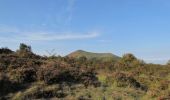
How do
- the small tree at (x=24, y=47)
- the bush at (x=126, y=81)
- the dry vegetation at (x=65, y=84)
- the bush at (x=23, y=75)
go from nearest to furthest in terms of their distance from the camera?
1. the dry vegetation at (x=65, y=84)
2. the bush at (x=23, y=75)
3. the bush at (x=126, y=81)
4. the small tree at (x=24, y=47)

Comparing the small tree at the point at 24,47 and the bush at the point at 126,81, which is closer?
the bush at the point at 126,81

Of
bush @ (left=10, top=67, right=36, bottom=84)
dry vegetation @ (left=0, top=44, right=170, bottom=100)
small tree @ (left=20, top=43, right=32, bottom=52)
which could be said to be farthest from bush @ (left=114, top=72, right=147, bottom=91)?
small tree @ (left=20, top=43, right=32, bottom=52)

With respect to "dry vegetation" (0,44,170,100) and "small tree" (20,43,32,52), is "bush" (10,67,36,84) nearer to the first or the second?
"dry vegetation" (0,44,170,100)

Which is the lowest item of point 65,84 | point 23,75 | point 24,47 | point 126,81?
point 65,84

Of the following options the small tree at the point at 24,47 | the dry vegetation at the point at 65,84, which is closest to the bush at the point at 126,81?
the dry vegetation at the point at 65,84

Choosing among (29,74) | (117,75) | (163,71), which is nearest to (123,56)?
(163,71)

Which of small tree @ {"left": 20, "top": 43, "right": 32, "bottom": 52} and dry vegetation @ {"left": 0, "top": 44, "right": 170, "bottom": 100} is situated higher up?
small tree @ {"left": 20, "top": 43, "right": 32, "bottom": 52}

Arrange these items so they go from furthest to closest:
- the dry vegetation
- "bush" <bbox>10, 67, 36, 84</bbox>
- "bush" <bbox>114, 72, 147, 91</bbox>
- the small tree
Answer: the small tree < "bush" <bbox>114, 72, 147, 91</bbox> < "bush" <bbox>10, 67, 36, 84</bbox> < the dry vegetation

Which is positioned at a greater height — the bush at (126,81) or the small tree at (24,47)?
the small tree at (24,47)

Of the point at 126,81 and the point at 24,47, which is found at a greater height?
the point at 24,47

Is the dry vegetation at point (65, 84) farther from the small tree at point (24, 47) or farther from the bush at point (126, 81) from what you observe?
the small tree at point (24, 47)

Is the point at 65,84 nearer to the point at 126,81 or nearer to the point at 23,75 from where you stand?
the point at 23,75

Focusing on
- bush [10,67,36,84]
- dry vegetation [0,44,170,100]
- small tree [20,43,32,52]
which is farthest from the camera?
small tree [20,43,32,52]

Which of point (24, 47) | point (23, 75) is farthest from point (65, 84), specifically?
point (24, 47)
